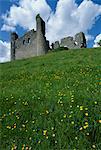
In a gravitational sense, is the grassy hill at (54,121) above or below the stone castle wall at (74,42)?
below

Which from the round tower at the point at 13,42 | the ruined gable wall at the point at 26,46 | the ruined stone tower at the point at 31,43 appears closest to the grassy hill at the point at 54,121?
the ruined stone tower at the point at 31,43

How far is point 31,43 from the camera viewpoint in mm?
60125

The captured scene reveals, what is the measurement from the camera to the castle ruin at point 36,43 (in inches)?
2298

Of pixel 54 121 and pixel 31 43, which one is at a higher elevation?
pixel 31 43

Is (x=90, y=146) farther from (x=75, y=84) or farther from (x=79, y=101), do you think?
(x=75, y=84)

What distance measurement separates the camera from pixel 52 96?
9070 mm

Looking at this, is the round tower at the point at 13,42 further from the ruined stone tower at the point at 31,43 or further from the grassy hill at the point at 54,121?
the grassy hill at the point at 54,121

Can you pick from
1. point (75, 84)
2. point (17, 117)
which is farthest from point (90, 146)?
point (75, 84)

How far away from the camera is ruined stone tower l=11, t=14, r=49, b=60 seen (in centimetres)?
5822

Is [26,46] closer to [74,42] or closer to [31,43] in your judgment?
[31,43]

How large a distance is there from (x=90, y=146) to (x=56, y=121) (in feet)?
4.70

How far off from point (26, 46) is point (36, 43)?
3285mm

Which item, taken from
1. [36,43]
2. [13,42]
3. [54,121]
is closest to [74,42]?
[36,43]

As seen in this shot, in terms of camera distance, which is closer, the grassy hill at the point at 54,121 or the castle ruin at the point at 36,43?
the grassy hill at the point at 54,121
